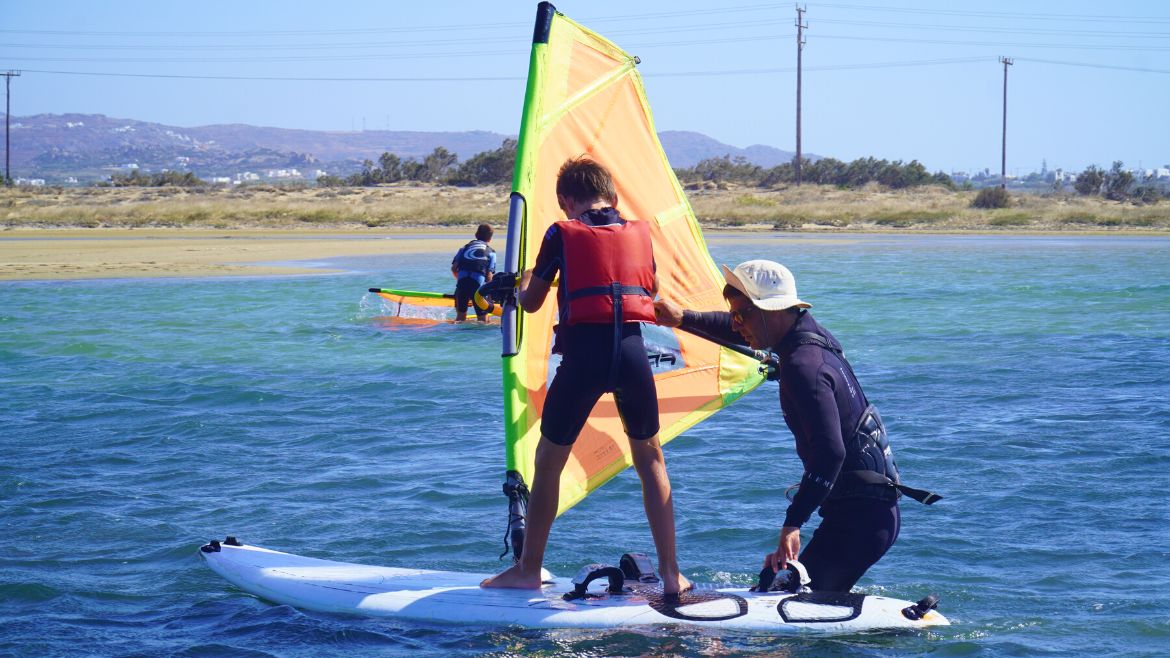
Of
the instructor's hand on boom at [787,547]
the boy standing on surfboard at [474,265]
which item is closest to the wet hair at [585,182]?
the instructor's hand on boom at [787,547]

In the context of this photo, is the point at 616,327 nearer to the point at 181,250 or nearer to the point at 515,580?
the point at 515,580

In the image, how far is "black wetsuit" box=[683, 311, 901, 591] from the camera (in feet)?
13.4

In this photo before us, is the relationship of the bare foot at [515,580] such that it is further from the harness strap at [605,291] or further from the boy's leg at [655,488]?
the harness strap at [605,291]

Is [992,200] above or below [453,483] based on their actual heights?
above

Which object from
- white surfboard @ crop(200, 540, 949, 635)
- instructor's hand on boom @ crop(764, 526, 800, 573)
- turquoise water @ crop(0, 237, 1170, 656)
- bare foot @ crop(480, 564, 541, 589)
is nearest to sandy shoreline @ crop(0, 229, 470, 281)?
turquoise water @ crop(0, 237, 1170, 656)

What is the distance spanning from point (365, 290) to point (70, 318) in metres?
5.56

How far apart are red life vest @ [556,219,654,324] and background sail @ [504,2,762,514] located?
0.64m

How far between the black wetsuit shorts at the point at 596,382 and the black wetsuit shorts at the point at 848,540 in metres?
0.77

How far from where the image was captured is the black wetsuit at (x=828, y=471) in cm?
408

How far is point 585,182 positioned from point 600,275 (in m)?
0.37

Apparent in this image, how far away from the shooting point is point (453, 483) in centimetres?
752

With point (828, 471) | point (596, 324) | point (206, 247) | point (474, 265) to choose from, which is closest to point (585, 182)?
A: point (596, 324)

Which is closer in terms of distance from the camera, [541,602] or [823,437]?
[823,437]

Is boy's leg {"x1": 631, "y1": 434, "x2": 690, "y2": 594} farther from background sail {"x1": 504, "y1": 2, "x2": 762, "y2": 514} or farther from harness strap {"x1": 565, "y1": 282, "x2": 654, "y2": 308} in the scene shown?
background sail {"x1": 504, "y1": 2, "x2": 762, "y2": 514}
